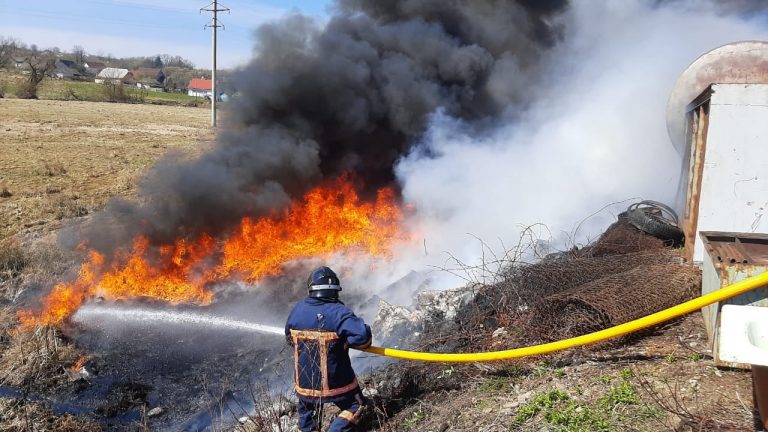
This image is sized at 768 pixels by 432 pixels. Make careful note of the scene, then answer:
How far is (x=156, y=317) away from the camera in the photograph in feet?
26.9

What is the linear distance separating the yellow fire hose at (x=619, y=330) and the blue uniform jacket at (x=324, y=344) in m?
0.22

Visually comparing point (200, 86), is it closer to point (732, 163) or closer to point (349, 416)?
point (732, 163)

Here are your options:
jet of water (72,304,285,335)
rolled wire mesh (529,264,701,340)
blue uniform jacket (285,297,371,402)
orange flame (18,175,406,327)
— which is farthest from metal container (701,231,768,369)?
orange flame (18,175,406,327)

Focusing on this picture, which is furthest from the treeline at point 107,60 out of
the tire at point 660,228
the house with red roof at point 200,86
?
the tire at point 660,228

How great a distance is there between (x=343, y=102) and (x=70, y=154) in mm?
11342

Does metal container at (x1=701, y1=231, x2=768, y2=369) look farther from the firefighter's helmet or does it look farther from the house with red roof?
the house with red roof

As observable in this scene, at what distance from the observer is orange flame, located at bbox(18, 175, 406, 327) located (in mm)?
8516

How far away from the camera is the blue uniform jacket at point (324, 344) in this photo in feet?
12.8

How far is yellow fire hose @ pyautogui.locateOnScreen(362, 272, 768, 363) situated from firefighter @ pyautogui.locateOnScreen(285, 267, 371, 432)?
0.73 ft

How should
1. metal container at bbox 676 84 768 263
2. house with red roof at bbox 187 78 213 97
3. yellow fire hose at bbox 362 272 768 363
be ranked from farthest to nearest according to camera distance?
house with red roof at bbox 187 78 213 97 < metal container at bbox 676 84 768 263 < yellow fire hose at bbox 362 272 768 363

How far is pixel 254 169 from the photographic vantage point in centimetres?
991

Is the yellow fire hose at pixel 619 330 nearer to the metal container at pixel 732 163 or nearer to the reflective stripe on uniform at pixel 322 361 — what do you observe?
the reflective stripe on uniform at pixel 322 361

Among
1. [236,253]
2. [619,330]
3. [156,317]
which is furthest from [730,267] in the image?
[236,253]

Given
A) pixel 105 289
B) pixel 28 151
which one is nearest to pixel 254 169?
pixel 105 289
